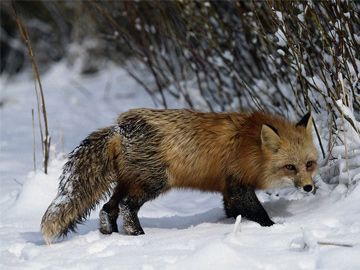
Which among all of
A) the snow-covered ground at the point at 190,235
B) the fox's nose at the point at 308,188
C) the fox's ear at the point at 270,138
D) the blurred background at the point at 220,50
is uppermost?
the blurred background at the point at 220,50

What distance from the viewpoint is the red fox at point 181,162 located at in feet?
17.1

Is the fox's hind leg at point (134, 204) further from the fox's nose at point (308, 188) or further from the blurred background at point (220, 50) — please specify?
the blurred background at point (220, 50)

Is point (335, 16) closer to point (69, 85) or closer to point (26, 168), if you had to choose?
point (26, 168)

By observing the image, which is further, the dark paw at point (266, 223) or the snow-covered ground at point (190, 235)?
the dark paw at point (266, 223)

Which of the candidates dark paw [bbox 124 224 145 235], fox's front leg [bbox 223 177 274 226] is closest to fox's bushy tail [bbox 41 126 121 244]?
dark paw [bbox 124 224 145 235]

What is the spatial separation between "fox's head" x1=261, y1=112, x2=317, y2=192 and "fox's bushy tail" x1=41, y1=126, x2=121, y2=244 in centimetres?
117

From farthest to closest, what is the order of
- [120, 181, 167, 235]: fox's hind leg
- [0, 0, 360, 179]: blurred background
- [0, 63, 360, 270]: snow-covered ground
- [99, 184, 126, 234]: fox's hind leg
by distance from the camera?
[0, 0, 360, 179]: blurred background < [99, 184, 126, 234]: fox's hind leg < [120, 181, 167, 235]: fox's hind leg < [0, 63, 360, 270]: snow-covered ground

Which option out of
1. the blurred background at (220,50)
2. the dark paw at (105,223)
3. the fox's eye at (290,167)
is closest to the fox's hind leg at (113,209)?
the dark paw at (105,223)

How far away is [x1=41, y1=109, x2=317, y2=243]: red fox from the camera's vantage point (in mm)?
5203

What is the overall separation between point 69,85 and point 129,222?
8440 millimetres

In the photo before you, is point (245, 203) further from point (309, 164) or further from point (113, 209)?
point (113, 209)

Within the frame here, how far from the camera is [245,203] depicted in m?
5.27

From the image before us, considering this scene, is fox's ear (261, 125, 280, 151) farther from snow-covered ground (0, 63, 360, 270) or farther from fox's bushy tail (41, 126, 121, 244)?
fox's bushy tail (41, 126, 121, 244)

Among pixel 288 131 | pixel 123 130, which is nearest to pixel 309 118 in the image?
pixel 288 131
